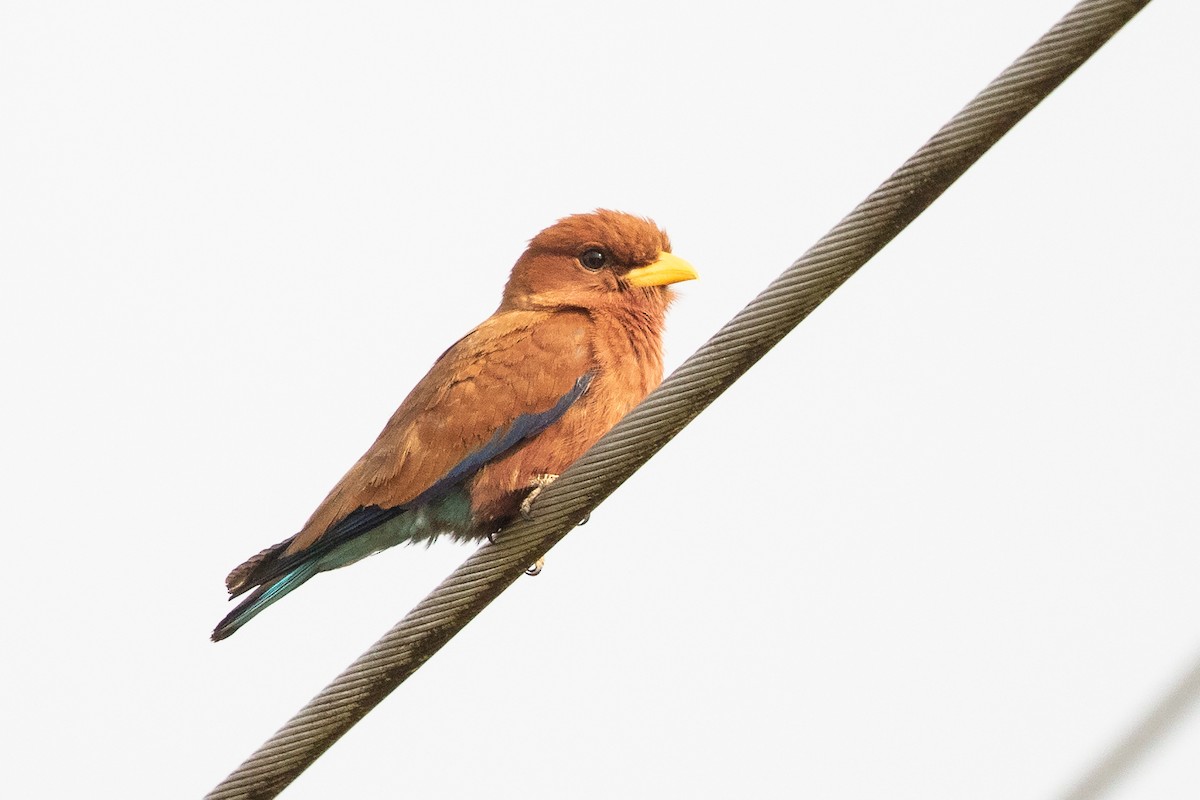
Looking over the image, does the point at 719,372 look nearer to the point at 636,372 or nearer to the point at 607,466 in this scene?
the point at 607,466

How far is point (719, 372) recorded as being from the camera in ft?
9.09

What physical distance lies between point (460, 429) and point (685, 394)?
137 centimetres

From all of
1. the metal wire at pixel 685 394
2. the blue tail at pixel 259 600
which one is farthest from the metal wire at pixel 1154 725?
the metal wire at pixel 685 394

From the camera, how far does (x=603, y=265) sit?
4.62 m

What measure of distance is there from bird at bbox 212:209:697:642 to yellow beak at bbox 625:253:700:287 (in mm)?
137

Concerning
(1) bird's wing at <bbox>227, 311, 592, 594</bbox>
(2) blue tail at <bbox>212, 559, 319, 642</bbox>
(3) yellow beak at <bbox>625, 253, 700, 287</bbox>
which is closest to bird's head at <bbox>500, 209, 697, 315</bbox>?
(3) yellow beak at <bbox>625, 253, 700, 287</bbox>

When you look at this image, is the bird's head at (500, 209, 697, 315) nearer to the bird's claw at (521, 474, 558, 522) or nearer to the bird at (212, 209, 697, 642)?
the bird at (212, 209, 697, 642)

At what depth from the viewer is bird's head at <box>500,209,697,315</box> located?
4.50 metres

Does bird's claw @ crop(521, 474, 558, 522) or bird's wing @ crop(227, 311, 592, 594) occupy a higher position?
bird's wing @ crop(227, 311, 592, 594)

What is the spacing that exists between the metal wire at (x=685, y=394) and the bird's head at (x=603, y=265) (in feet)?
4.79

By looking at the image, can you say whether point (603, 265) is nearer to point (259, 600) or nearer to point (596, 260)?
point (596, 260)

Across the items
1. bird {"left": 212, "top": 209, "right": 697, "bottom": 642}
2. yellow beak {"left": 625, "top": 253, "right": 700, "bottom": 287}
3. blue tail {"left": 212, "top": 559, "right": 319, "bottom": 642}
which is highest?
yellow beak {"left": 625, "top": 253, "right": 700, "bottom": 287}

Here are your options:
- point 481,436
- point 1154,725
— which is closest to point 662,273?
point 481,436

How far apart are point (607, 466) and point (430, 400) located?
1.40m
